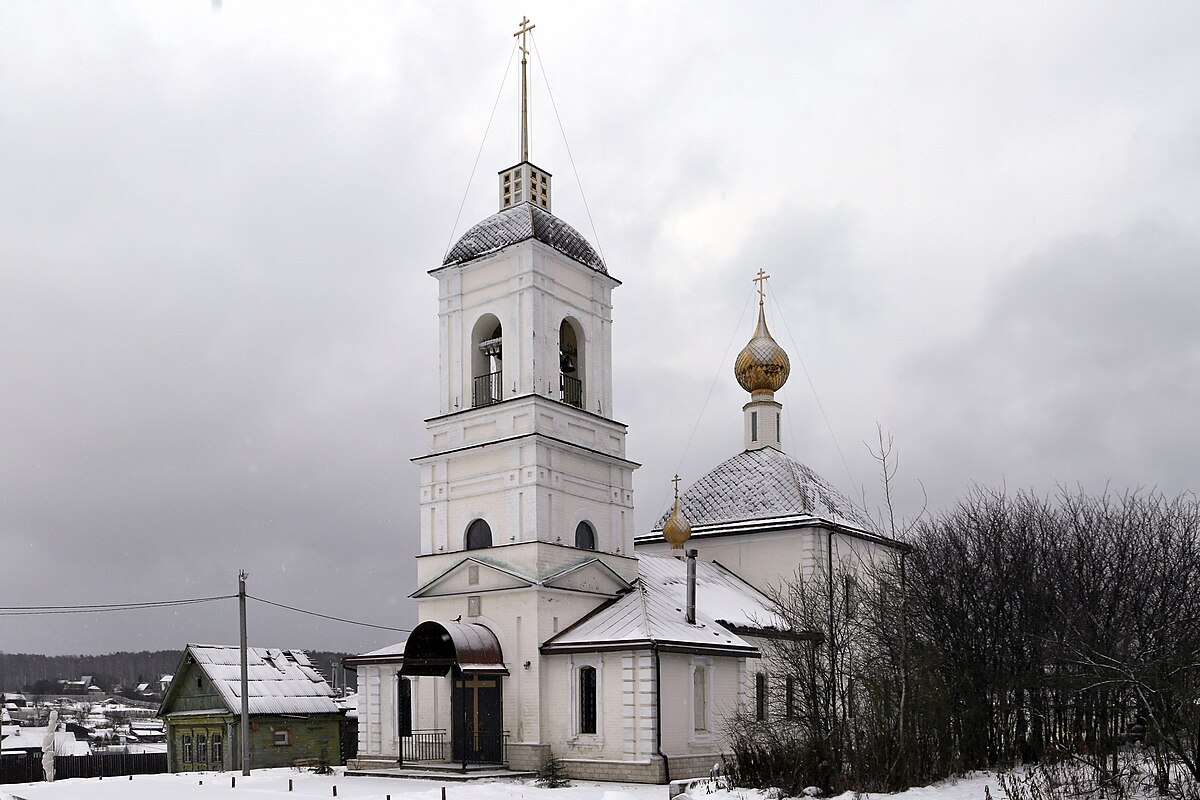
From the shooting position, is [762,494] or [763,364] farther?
[763,364]

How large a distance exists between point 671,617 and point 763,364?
14.4 m

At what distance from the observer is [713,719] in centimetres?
2686

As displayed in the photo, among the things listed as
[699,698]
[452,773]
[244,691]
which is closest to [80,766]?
[244,691]

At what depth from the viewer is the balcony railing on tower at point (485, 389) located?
29.9 m

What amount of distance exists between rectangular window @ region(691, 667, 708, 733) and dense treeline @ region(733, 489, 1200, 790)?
9.78 ft

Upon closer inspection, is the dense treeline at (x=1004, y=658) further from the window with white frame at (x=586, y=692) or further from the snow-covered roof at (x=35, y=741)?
the snow-covered roof at (x=35, y=741)

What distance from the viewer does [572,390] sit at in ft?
100

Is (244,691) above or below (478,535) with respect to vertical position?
below

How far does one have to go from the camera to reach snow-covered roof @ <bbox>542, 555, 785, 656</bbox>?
25.7m

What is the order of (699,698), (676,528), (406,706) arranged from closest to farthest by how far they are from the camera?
(699,698), (406,706), (676,528)

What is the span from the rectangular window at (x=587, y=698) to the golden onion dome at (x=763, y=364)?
53.4ft

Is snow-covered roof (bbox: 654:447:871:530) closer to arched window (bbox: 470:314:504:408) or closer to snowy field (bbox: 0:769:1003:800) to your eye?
arched window (bbox: 470:314:504:408)

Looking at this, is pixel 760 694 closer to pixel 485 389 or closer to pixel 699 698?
pixel 699 698

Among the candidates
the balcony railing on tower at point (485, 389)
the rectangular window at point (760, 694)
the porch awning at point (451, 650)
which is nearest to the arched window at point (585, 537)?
the porch awning at point (451, 650)
